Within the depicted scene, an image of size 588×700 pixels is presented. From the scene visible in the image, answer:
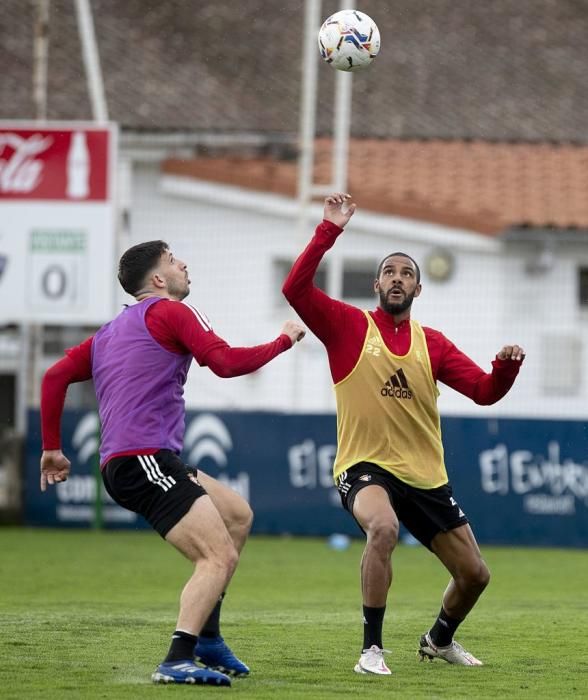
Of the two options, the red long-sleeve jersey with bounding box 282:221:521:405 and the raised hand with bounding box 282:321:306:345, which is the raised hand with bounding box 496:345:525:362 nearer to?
the red long-sleeve jersey with bounding box 282:221:521:405

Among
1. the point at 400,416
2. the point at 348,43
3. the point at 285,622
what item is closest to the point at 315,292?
the point at 400,416

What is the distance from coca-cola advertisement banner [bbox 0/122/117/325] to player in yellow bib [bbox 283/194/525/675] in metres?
10.3

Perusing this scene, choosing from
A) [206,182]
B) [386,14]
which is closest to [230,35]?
[386,14]

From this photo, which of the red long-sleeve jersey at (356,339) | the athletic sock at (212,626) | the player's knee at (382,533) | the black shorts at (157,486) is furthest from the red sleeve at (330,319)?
the athletic sock at (212,626)

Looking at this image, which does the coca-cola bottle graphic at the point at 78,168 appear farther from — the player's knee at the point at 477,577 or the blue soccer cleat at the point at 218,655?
the blue soccer cleat at the point at 218,655

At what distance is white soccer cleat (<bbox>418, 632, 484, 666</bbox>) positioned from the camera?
8.78 m

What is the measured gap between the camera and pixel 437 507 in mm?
8766

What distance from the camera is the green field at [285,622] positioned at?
7777 millimetres

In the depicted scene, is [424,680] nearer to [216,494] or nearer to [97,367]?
[216,494]

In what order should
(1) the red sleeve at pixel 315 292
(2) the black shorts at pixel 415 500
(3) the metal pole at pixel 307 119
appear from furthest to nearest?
(3) the metal pole at pixel 307 119, (2) the black shorts at pixel 415 500, (1) the red sleeve at pixel 315 292

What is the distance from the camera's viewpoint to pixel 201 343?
7.71 metres

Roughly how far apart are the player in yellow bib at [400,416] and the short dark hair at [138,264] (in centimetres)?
80

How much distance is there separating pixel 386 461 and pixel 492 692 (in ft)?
5.22

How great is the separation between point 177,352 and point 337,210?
1.23 m
